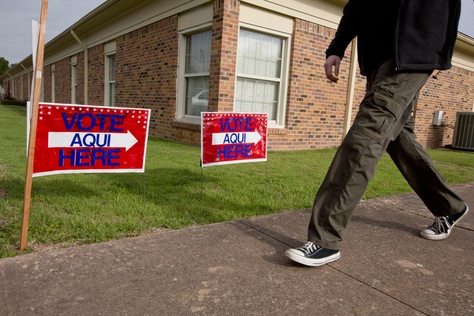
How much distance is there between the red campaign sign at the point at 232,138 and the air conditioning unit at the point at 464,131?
34.0 feet

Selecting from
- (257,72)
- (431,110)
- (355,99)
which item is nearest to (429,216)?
(257,72)

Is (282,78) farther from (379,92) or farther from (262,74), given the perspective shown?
(379,92)

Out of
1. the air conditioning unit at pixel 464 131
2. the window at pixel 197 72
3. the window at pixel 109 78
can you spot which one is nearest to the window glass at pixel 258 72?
the window at pixel 197 72

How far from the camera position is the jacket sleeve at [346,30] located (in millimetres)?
2502

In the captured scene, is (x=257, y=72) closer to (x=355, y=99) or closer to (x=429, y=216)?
(x=355, y=99)

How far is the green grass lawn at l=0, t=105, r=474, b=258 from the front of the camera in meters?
2.55

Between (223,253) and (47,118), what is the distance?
1633mm

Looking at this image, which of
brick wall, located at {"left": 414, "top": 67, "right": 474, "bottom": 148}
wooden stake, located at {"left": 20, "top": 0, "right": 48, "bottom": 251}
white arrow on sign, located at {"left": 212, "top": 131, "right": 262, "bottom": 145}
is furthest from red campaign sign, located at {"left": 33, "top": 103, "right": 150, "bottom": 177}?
brick wall, located at {"left": 414, "top": 67, "right": 474, "bottom": 148}

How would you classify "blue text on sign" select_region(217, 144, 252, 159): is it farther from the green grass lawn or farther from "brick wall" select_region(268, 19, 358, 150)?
"brick wall" select_region(268, 19, 358, 150)

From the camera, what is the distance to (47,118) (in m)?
2.63

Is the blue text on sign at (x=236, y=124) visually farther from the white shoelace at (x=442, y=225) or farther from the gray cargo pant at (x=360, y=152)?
the white shoelace at (x=442, y=225)

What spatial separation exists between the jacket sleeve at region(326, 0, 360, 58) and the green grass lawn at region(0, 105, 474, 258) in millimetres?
1529

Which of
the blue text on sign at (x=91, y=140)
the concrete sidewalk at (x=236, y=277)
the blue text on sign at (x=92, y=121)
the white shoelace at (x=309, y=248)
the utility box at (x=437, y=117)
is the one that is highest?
the utility box at (x=437, y=117)

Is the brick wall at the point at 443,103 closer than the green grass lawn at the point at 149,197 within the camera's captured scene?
No
